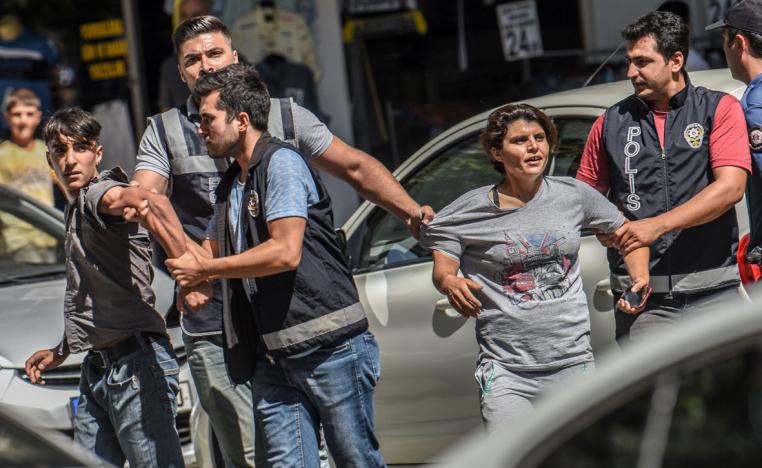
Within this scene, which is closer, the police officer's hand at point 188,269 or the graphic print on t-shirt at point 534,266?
the police officer's hand at point 188,269

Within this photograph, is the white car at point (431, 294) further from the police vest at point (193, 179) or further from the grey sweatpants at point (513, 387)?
the police vest at point (193, 179)

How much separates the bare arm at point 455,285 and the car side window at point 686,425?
2.08m

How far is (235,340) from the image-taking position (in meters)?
4.14

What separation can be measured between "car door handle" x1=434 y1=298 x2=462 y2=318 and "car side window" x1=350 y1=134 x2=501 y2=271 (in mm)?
247

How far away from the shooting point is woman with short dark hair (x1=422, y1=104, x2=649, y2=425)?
13.8 ft

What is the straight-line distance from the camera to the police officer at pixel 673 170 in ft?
14.3

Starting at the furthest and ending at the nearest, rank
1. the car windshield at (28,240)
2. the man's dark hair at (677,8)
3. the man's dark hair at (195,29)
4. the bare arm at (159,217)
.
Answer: the man's dark hair at (677,8)
the car windshield at (28,240)
the man's dark hair at (195,29)
the bare arm at (159,217)

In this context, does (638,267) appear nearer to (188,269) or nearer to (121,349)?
(188,269)

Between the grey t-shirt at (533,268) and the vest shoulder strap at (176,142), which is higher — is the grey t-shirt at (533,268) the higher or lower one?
the lower one

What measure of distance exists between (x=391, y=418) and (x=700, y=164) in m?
1.71

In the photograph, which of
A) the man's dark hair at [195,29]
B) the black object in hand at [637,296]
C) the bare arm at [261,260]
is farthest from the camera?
the man's dark hair at [195,29]

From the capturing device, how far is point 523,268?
421cm

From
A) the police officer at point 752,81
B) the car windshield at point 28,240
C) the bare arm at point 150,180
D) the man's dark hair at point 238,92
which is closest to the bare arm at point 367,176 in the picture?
the man's dark hair at point 238,92

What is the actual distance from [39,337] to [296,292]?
2.39 metres
